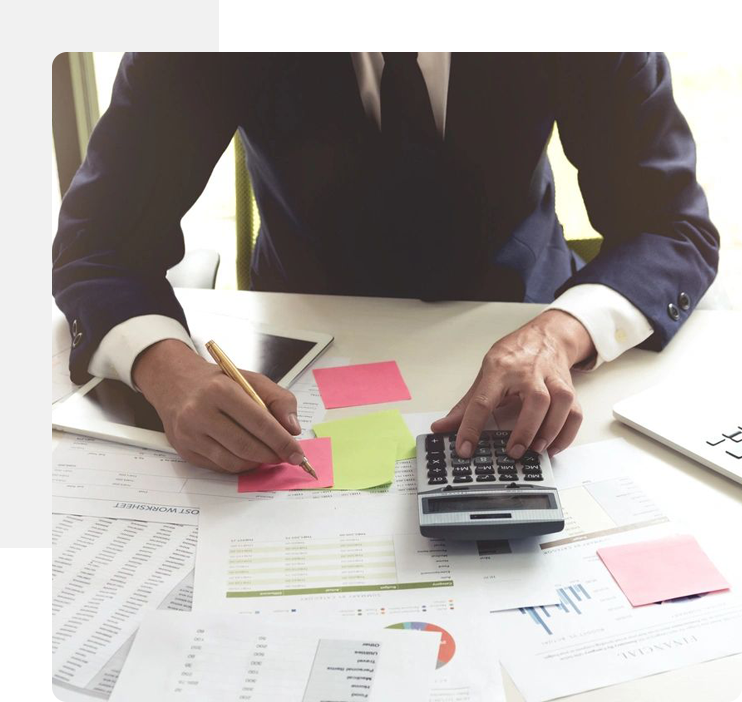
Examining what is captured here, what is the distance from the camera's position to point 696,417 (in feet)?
2.77

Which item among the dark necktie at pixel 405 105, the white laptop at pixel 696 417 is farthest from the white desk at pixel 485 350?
the dark necktie at pixel 405 105

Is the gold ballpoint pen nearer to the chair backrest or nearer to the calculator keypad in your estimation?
the calculator keypad

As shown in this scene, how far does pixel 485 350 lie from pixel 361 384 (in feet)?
0.59

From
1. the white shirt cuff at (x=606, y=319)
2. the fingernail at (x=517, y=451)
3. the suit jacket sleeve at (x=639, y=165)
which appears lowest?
the fingernail at (x=517, y=451)

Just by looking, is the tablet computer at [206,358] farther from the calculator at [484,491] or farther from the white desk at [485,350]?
the calculator at [484,491]

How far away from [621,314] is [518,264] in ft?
1.08

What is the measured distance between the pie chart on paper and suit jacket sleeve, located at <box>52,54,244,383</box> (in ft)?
1.85

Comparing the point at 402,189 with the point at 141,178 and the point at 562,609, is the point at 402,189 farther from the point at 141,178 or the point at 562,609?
the point at 562,609

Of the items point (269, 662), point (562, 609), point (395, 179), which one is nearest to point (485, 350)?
point (395, 179)

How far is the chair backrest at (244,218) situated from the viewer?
133cm

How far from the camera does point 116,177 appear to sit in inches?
42.8

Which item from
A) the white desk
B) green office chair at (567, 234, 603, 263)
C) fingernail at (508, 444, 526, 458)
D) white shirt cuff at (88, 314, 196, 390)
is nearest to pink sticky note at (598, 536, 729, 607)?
the white desk

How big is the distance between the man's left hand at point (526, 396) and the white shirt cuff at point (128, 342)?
0.36 metres

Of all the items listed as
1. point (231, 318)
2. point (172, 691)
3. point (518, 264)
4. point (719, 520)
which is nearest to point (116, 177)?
point (231, 318)
